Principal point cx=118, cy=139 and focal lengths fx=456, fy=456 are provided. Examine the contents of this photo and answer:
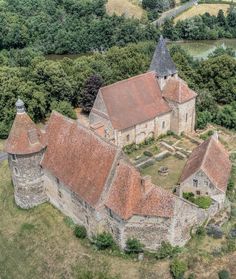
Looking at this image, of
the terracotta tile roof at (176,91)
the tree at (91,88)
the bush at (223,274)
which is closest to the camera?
the bush at (223,274)

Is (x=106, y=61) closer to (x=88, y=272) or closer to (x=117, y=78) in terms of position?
(x=117, y=78)

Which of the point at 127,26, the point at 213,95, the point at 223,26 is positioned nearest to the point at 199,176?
the point at 213,95

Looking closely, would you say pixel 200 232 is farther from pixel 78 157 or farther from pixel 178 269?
pixel 78 157

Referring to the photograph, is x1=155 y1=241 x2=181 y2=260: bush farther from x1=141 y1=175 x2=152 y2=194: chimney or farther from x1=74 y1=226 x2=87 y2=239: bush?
x1=74 y1=226 x2=87 y2=239: bush

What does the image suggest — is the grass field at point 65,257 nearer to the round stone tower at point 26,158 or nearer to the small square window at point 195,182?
the round stone tower at point 26,158

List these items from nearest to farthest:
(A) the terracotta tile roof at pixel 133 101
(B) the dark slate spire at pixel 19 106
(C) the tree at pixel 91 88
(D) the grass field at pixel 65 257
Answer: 1. (D) the grass field at pixel 65 257
2. (B) the dark slate spire at pixel 19 106
3. (A) the terracotta tile roof at pixel 133 101
4. (C) the tree at pixel 91 88

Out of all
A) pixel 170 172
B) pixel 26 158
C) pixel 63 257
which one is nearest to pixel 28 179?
pixel 26 158

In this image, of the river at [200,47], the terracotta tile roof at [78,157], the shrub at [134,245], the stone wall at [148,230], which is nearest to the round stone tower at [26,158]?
the terracotta tile roof at [78,157]
